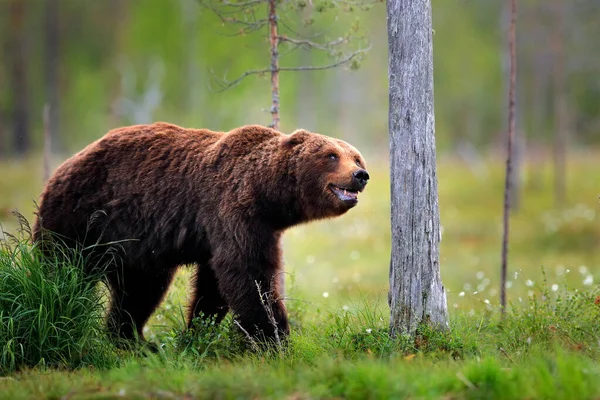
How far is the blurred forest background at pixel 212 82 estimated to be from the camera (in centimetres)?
3572

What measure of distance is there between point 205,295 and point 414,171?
2881 mm

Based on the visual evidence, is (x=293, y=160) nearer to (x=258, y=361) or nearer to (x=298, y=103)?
(x=258, y=361)

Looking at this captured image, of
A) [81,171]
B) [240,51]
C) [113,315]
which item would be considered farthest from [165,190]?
[240,51]

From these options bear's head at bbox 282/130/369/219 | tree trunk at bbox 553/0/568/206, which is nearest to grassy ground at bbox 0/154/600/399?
bear's head at bbox 282/130/369/219

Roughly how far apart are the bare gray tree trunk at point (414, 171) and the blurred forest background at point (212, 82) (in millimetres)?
26195

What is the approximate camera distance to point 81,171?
806cm

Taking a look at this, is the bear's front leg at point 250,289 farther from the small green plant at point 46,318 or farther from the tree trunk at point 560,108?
the tree trunk at point 560,108

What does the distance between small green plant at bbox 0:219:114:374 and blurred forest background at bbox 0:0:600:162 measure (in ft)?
83.1

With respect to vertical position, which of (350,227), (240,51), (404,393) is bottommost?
(350,227)

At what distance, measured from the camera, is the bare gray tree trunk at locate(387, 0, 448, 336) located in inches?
253

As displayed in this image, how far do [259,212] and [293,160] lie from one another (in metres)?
0.64

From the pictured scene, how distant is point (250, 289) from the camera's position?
6.96 meters

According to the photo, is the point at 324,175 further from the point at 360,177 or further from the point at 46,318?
the point at 46,318

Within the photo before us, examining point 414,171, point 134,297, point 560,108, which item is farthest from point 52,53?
point 414,171
